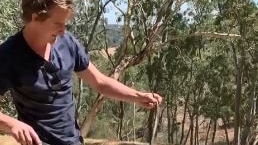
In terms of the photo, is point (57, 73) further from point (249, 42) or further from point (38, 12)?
point (249, 42)

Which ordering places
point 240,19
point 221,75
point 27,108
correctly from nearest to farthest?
1. point 27,108
2. point 240,19
3. point 221,75

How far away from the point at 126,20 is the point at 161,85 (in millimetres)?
18584

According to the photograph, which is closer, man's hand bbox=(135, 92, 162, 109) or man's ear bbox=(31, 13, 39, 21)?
man's ear bbox=(31, 13, 39, 21)

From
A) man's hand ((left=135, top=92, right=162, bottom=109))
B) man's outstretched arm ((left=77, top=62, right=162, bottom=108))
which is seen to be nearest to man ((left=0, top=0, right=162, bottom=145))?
man's outstretched arm ((left=77, top=62, right=162, bottom=108))

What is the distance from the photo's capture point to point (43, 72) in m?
2.15

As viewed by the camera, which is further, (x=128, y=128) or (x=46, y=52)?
(x=128, y=128)

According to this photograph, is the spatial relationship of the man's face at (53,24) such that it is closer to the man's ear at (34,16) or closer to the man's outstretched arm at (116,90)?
the man's ear at (34,16)

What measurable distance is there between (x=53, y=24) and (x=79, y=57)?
368 mm

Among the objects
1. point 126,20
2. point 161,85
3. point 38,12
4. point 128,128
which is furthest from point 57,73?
point 128,128

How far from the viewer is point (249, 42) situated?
20422mm

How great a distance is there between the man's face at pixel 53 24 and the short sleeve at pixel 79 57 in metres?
0.26

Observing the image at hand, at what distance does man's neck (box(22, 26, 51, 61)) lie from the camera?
2109 millimetres

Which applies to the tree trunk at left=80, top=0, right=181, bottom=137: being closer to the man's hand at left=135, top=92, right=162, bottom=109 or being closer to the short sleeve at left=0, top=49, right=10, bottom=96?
the man's hand at left=135, top=92, right=162, bottom=109

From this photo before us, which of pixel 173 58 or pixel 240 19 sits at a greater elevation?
pixel 240 19
